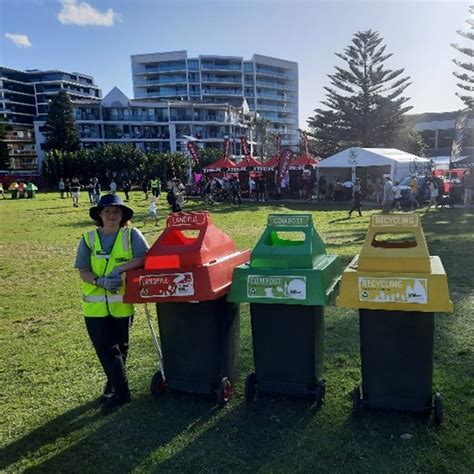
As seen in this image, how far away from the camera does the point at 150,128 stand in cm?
7075

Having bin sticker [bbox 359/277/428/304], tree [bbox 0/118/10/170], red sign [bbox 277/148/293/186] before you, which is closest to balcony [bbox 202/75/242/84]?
tree [bbox 0/118/10/170]

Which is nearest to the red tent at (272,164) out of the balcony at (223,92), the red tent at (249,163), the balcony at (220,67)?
the red tent at (249,163)

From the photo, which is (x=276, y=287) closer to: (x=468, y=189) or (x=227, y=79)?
(x=468, y=189)

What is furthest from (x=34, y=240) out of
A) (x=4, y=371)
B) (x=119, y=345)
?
(x=119, y=345)

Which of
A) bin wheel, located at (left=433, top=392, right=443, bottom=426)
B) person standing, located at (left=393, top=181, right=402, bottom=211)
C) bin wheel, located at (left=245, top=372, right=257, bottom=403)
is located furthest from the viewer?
person standing, located at (left=393, top=181, right=402, bottom=211)

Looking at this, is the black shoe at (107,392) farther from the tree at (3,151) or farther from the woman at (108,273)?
the tree at (3,151)

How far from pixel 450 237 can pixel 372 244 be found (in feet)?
30.8

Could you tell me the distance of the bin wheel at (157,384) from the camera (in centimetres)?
386

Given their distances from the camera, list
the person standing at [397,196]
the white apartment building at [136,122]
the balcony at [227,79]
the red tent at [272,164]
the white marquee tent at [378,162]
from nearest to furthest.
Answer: the person standing at [397,196], the white marquee tent at [378,162], the red tent at [272,164], the white apartment building at [136,122], the balcony at [227,79]

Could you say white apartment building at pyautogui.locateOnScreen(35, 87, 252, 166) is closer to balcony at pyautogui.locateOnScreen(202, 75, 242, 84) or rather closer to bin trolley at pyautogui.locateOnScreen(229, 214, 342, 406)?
balcony at pyautogui.locateOnScreen(202, 75, 242, 84)

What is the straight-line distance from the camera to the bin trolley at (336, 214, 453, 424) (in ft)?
10.1

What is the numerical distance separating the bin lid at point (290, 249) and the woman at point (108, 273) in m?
0.93

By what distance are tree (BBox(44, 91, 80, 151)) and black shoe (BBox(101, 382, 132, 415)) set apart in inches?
2391

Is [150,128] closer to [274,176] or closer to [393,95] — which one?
[393,95]
